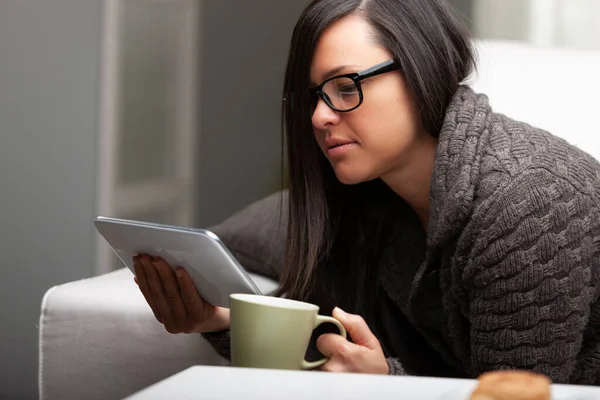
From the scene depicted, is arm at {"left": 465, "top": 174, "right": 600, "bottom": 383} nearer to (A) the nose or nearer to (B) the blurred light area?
(A) the nose

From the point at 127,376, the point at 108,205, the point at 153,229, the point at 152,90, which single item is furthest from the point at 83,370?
the point at 152,90

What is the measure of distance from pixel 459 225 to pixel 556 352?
0.21 meters

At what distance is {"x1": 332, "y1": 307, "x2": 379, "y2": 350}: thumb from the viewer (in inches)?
40.1

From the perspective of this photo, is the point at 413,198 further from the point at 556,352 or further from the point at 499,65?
the point at 499,65

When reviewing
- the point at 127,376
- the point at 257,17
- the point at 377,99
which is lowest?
the point at 127,376

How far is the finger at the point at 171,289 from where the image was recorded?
1.11 metres

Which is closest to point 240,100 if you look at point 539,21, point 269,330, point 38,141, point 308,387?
point 38,141

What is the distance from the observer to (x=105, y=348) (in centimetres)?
147

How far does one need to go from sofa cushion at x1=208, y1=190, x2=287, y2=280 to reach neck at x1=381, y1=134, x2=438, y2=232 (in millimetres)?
424

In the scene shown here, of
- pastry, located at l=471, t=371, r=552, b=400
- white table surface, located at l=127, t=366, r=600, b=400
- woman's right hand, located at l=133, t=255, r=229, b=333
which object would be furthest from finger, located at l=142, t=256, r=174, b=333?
pastry, located at l=471, t=371, r=552, b=400

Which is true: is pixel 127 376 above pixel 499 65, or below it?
below

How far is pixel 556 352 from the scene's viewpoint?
3.65ft

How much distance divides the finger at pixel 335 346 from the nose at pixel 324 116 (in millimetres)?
346

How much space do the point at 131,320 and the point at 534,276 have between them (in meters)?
0.73
